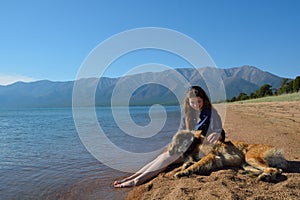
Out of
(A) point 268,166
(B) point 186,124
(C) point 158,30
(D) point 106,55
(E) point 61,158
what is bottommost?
(E) point 61,158

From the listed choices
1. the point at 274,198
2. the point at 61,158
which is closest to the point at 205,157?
the point at 274,198

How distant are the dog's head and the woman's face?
A: 816 millimetres

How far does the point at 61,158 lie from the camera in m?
8.16

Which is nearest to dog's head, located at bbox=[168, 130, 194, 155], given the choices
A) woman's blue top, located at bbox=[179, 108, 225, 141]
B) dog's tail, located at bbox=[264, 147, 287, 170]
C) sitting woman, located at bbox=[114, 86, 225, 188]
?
sitting woman, located at bbox=[114, 86, 225, 188]

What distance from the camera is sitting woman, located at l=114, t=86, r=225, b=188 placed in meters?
5.38

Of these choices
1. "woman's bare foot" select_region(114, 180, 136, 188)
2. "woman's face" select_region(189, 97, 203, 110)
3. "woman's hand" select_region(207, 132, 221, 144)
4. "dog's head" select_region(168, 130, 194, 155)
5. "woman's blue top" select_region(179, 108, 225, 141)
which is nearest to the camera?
"woman's bare foot" select_region(114, 180, 136, 188)

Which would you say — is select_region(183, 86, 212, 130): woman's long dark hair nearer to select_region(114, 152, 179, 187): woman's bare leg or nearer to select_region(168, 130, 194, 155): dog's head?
select_region(168, 130, 194, 155): dog's head

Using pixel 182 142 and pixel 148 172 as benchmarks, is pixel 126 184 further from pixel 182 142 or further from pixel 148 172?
pixel 182 142

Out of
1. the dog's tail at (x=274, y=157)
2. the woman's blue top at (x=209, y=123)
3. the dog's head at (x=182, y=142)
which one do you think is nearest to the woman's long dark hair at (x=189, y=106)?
the woman's blue top at (x=209, y=123)

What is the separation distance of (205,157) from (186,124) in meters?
1.37

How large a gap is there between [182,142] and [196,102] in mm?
1117

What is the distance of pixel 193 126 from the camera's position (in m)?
6.38

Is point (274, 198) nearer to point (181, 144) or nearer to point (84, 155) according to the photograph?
point (181, 144)

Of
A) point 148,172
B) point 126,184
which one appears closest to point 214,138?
point 148,172
